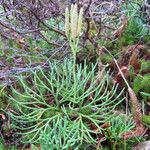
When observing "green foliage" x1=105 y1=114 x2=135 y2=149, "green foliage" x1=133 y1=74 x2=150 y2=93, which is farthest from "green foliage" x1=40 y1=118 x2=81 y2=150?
"green foliage" x1=133 y1=74 x2=150 y2=93

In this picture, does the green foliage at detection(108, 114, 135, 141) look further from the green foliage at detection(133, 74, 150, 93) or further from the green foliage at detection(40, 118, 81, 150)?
the green foliage at detection(133, 74, 150, 93)

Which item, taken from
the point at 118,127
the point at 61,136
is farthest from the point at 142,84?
the point at 61,136

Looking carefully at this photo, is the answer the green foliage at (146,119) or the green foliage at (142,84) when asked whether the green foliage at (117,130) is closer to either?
the green foliage at (146,119)

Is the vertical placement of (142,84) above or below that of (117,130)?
above

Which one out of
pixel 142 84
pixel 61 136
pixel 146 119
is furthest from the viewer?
pixel 142 84

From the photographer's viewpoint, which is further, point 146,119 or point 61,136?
point 146,119

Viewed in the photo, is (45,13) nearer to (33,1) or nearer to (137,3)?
(33,1)

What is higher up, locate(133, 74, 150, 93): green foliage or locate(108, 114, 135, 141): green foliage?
locate(133, 74, 150, 93): green foliage

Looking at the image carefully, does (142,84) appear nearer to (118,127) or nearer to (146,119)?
(146,119)

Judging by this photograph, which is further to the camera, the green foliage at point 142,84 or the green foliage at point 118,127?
the green foliage at point 142,84

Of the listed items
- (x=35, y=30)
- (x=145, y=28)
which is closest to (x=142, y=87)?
(x=145, y=28)

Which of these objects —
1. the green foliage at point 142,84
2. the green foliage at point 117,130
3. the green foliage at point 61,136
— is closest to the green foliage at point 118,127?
the green foliage at point 117,130
